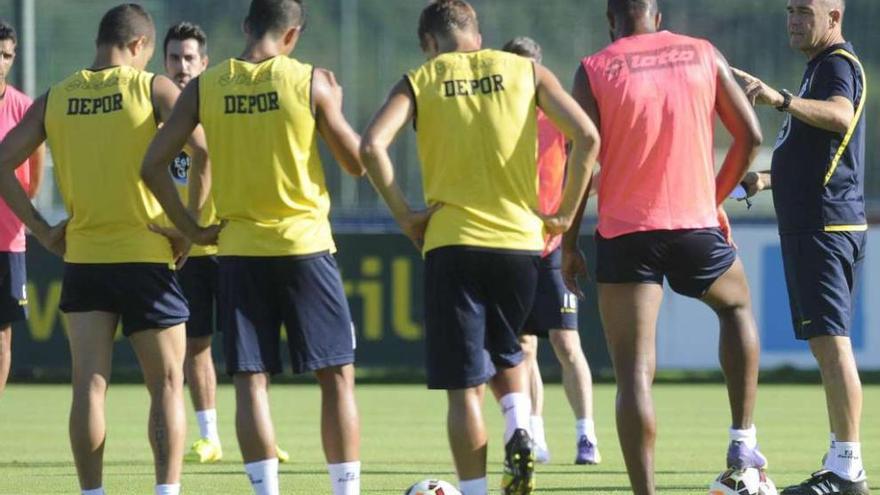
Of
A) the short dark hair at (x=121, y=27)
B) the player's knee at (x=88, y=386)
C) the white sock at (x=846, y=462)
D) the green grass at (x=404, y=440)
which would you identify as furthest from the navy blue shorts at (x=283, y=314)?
the white sock at (x=846, y=462)

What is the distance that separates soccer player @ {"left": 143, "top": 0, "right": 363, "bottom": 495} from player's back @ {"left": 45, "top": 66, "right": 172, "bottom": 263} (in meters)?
0.30

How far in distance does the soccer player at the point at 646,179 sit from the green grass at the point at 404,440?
5.14ft

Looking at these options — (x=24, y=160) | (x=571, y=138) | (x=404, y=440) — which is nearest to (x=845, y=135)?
(x=571, y=138)

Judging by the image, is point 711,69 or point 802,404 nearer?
point 711,69

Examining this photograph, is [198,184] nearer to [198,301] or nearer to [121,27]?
[121,27]

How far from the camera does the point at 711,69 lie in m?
8.04

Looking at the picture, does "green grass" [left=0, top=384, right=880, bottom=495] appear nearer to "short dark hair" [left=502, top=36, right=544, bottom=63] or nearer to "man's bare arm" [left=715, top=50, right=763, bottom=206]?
"man's bare arm" [left=715, top=50, right=763, bottom=206]

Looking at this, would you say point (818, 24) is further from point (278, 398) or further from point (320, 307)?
point (278, 398)

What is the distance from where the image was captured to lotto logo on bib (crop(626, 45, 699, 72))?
26.2 feet

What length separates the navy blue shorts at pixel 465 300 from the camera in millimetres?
7703

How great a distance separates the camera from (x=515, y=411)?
26.7 ft

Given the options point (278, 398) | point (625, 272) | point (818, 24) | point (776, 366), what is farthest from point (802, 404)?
point (625, 272)

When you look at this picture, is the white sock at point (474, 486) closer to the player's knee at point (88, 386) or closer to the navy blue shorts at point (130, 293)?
the navy blue shorts at point (130, 293)

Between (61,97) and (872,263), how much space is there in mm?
12151
